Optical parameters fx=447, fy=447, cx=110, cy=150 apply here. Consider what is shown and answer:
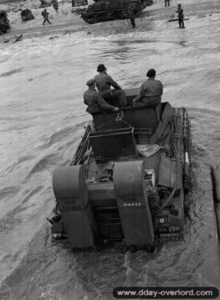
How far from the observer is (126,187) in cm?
783

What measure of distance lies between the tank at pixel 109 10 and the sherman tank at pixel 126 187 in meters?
24.5

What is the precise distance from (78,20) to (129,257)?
33405 mm

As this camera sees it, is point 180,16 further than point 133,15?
No

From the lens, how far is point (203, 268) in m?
8.45

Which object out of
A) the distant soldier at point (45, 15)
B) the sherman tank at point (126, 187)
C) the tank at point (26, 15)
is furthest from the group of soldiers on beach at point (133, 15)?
the sherman tank at point (126, 187)

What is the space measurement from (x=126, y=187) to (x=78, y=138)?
315 inches

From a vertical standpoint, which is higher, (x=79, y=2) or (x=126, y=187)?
(x=79, y=2)

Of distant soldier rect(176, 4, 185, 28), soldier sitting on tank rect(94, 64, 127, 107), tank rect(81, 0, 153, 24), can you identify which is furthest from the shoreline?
soldier sitting on tank rect(94, 64, 127, 107)

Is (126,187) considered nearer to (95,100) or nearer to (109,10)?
(95,100)

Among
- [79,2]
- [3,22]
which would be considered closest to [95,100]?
[3,22]

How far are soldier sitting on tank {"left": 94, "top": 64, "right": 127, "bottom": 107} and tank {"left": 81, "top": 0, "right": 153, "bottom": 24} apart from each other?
76.9ft

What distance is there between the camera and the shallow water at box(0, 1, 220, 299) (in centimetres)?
866

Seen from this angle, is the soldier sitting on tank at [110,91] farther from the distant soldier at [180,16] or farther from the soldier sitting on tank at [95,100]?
the distant soldier at [180,16]

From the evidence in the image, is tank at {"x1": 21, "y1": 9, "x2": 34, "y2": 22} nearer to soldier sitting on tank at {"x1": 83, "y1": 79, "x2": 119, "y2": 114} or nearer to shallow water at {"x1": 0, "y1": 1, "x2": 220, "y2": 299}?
shallow water at {"x1": 0, "y1": 1, "x2": 220, "y2": 299}
